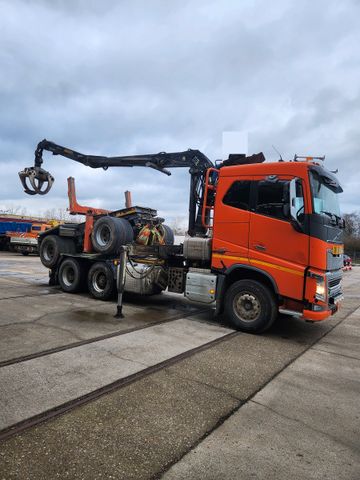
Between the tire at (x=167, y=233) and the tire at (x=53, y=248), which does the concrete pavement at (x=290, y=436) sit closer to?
the tire at (x=167, y=233)

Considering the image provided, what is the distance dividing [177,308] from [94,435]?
5588 millimetres

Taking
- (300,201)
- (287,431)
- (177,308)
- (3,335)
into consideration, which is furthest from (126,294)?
(287,431)

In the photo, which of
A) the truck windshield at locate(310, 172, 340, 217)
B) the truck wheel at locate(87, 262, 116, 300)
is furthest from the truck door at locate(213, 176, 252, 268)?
the truck wheel at locate(87, 262, 116, 300)

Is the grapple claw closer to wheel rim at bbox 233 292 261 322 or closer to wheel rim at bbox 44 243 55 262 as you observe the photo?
wheel rim at bbox 44 243 55 262

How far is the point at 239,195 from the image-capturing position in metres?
6.40

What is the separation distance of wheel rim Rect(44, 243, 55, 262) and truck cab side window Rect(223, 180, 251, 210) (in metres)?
6.26

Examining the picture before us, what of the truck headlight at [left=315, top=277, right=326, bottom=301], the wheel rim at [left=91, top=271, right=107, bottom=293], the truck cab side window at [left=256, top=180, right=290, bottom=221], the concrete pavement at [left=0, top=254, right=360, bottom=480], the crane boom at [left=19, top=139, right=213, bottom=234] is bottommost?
the concrete pavement at [left=0, top=254, right=360, bottom=480]

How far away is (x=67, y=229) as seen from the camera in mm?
10227

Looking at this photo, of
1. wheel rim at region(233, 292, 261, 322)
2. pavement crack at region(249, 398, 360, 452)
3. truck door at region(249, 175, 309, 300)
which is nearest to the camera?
pavement crack at region(249, 398, 360, 452)

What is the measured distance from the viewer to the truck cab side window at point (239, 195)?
6293 millimetres

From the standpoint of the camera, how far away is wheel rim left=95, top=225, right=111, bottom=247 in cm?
905

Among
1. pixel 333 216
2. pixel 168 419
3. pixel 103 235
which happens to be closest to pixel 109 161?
pixel 103 235

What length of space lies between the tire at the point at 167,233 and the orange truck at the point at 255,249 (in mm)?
1201

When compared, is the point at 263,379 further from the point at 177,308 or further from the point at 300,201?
the point at 177,308
